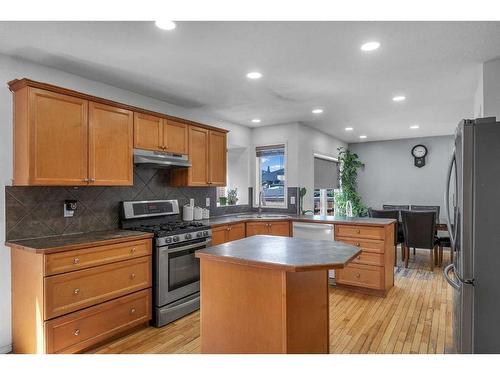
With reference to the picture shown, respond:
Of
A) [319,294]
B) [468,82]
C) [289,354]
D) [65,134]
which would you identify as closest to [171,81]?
[65,134]

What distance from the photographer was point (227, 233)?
397cm

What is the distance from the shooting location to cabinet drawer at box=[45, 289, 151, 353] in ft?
7.45

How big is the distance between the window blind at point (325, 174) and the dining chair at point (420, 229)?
1792mm

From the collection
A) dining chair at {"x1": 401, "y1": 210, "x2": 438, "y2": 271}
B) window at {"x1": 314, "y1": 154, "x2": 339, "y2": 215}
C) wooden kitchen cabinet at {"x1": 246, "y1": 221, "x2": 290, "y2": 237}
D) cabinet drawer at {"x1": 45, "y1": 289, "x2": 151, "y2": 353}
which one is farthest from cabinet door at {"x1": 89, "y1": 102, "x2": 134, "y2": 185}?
dining chair at {"x1": 401, "y1": 210, "x2": 438, "y2": 271}

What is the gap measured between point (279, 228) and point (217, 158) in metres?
1.33

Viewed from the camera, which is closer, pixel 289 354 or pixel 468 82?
pixel 289 354

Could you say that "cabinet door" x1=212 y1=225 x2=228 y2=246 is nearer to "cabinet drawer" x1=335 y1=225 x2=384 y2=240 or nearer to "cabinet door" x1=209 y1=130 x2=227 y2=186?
"cabinet door" x1=209 y1=130 x2=227 y2=186

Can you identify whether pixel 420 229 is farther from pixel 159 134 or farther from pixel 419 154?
pixel 159 134

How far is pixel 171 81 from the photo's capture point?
3.19m

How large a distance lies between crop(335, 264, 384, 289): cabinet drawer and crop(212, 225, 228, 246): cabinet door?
5.08 ft

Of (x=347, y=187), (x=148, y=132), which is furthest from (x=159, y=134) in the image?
(x=347, y=187)

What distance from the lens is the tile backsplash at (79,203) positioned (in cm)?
256
